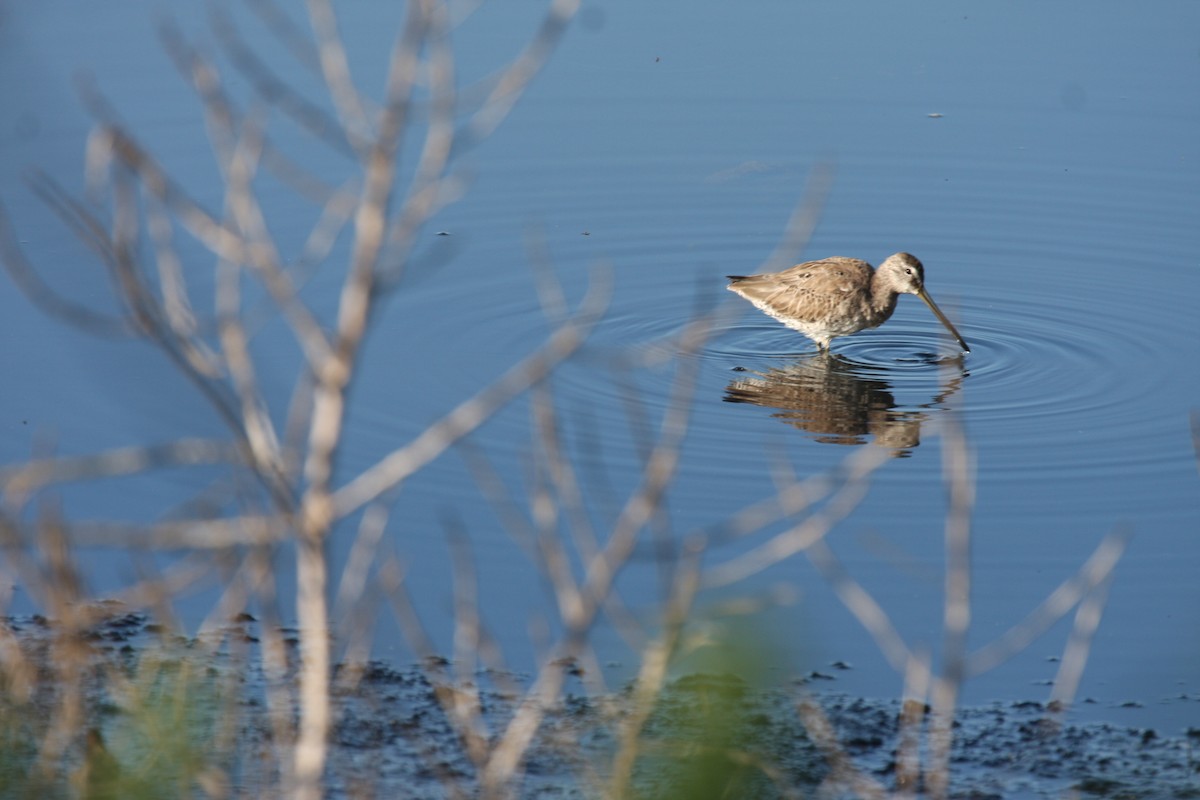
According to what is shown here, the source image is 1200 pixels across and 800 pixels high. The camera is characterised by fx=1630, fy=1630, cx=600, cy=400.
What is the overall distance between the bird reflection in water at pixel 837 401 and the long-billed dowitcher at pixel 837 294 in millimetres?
267

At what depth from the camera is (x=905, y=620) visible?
6.61m

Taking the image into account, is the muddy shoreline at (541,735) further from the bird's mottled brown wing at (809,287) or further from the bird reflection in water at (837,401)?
the bird's mottled brown wing at (809,287)

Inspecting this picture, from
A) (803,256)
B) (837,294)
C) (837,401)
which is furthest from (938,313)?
(803,256)

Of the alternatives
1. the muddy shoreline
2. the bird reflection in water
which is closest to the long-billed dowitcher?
the bird reflection in water

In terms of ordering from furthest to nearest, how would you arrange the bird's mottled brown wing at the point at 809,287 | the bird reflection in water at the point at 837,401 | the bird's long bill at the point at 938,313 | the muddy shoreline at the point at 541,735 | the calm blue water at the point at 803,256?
the bird's mottled brown wing at the point at 809,287 → the bird's long bill at the point at 938,313 → the bird reflection in water at the point at 837,401 → the calm blue water at the point at 803,256 → the muddy shoreline at the point at 541,735

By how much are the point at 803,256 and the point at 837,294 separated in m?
2.36

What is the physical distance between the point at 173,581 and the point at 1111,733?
11.3 ft

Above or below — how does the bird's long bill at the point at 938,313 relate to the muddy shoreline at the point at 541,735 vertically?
above

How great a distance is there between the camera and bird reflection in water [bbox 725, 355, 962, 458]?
8.60m

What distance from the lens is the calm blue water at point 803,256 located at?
7.12 meters

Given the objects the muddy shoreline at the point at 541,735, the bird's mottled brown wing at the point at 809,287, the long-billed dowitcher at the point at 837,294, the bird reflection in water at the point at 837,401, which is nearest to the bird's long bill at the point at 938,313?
the long-billed dowitcher at the point at 837,294

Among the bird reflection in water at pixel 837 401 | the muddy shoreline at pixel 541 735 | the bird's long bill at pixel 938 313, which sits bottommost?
the muddy shoreline at pixel 541 735

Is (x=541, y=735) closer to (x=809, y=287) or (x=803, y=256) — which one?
(x=809, y=287)

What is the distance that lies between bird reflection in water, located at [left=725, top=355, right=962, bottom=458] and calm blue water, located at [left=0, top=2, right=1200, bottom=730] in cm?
4
